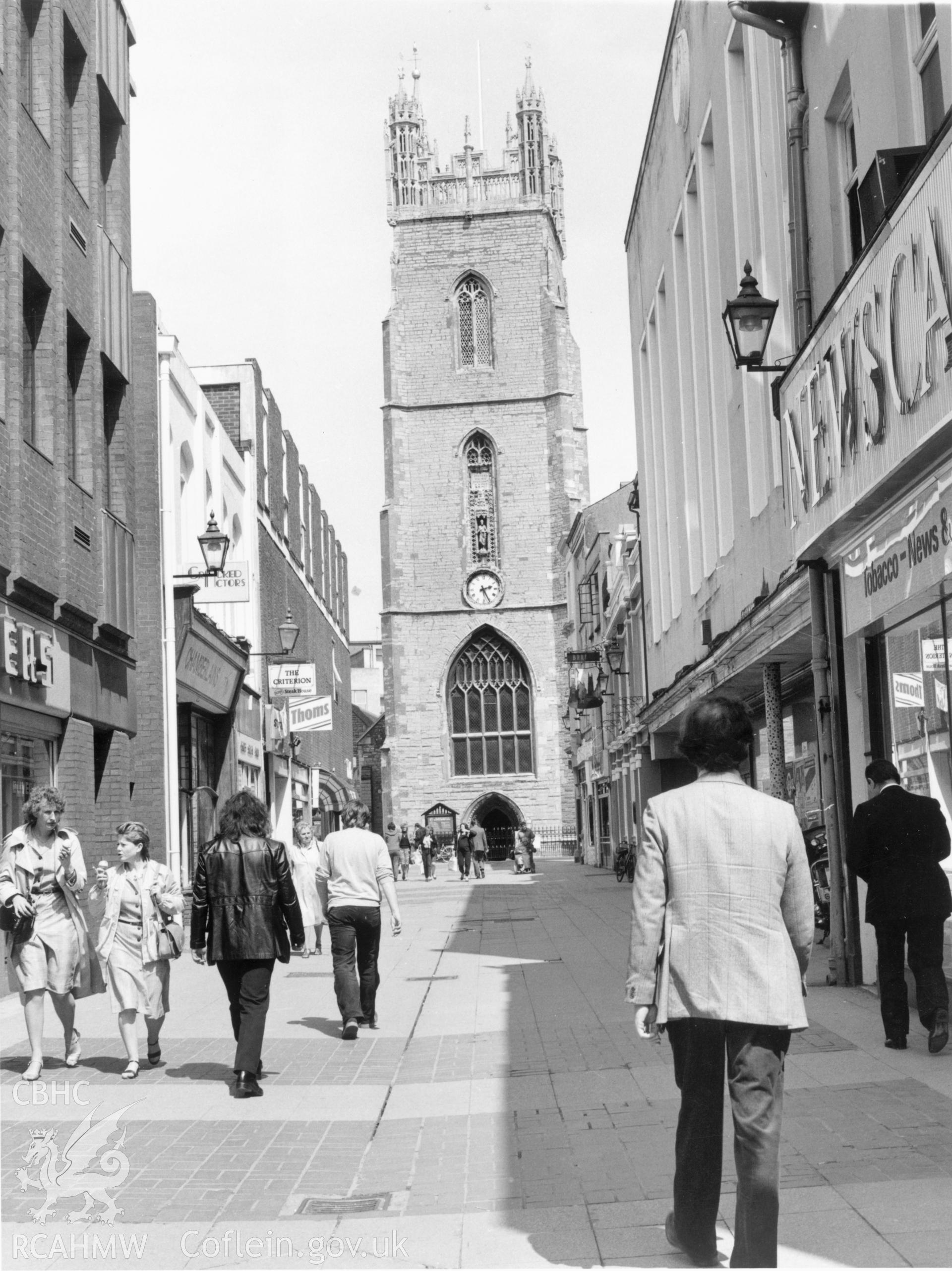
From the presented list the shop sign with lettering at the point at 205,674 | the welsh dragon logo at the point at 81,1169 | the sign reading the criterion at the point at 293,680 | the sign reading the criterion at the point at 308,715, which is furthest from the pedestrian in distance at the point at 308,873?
the sign reading the criterion at the point at 308,715

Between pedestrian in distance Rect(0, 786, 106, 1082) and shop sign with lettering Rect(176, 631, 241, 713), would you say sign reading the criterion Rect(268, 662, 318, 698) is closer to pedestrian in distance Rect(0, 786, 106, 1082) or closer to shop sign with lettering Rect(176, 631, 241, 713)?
shop sign with lettering Rect(176, 631, 241, 713)

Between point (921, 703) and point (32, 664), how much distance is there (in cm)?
734

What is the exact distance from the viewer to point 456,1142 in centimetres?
666

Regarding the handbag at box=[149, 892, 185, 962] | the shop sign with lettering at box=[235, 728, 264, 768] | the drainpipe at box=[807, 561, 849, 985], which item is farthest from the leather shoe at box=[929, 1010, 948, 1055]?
the shop sign with lettering at box=[235, 728, 264, 768]

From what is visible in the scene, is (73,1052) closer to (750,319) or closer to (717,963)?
(717,963)

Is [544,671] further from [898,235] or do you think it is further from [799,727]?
[898,235]

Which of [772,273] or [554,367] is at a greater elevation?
[554,367]

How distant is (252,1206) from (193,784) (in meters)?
17.9

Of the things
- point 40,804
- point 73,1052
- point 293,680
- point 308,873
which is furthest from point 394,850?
point 40,804

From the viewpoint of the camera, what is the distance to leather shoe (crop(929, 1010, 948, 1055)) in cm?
785

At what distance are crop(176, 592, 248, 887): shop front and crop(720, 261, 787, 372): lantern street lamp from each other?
11084 millimetres

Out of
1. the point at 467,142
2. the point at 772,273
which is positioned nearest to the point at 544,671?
the point at 467,142

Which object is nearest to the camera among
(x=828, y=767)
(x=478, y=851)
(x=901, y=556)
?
(x=901, y=556)

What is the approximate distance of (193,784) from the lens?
23141 millimetres
